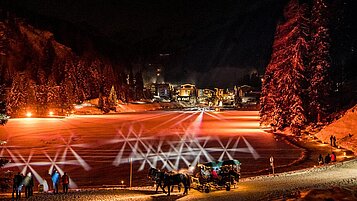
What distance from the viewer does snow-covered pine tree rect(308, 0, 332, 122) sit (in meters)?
39.2

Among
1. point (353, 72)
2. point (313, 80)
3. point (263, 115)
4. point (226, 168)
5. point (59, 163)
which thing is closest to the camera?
point (226, 168)

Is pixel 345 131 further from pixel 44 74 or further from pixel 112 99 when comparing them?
pixel 112 99

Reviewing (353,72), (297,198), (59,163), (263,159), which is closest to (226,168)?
(297,198)

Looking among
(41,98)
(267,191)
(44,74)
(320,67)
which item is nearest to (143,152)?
(267,191)

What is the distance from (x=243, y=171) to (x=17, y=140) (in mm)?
21196

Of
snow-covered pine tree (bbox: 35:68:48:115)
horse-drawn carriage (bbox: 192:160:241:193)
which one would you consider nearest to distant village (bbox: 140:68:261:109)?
snow-covered pine tree (bbox: 35:68:48:115)

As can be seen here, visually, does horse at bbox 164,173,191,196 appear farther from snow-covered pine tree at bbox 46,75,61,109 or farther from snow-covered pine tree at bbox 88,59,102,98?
snow-covered pine tree at bbox 88,59,102,98

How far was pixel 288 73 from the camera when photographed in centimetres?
4156

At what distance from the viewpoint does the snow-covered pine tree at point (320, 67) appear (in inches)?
1543

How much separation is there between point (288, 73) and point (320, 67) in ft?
11.5

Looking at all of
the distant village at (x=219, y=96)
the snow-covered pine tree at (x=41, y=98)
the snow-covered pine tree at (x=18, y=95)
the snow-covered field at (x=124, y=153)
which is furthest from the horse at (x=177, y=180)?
the distant village at (x=219, y=96)

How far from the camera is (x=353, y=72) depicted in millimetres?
50750

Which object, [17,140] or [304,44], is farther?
[304,44]

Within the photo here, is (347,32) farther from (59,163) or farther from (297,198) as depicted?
(297,198)
